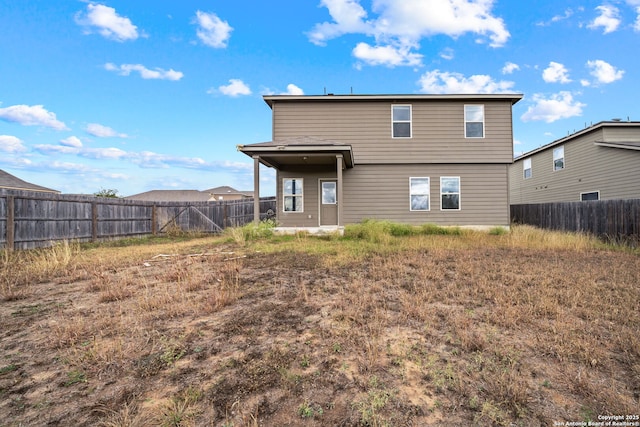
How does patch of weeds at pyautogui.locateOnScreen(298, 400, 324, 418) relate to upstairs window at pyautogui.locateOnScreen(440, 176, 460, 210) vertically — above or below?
below

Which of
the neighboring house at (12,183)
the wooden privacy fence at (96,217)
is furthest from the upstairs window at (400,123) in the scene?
the neighboring house at (12,183)

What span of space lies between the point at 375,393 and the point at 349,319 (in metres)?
1.22

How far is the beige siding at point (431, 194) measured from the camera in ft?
40.5

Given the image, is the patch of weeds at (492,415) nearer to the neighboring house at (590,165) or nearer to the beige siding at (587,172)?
the neighboring house at (590,165)

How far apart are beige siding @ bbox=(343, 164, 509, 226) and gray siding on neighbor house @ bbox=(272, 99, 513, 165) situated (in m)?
0.45

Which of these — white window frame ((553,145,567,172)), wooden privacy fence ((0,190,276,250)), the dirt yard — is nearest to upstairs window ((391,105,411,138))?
wooden privacy fence ((0,190,276,250))

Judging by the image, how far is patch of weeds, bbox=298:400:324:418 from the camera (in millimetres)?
1746

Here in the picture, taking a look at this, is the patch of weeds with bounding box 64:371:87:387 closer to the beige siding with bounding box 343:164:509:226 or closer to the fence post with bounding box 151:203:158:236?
the beige siding with bounding box 343:164:509:226

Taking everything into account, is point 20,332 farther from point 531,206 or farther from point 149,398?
point 531,206

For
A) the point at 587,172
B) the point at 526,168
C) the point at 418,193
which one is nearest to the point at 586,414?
the point at 418,193

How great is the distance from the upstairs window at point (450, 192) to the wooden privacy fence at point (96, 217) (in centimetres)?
915

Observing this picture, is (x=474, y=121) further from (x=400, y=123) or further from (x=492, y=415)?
(x=492, y=415)

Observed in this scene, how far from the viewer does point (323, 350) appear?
2.52m

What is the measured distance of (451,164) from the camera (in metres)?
12.4
